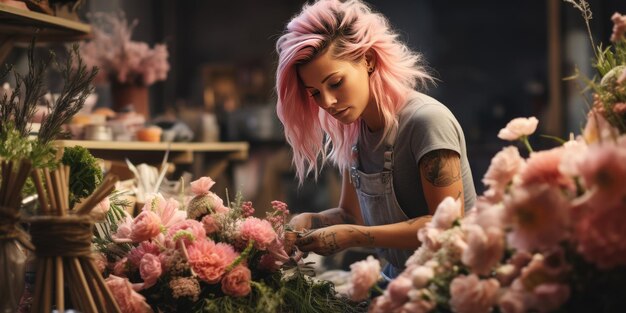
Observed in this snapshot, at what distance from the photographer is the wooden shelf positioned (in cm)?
218

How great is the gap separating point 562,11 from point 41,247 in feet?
15.5

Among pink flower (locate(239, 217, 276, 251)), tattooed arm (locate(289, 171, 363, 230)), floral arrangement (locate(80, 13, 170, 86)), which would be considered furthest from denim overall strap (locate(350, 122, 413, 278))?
floral arrangement (locate(80, 13, 170, 86))

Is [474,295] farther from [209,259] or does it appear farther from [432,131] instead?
[432,131]

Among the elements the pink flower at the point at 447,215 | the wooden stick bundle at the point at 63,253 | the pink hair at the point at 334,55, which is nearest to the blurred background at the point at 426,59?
the pink hair at the point at 334,55

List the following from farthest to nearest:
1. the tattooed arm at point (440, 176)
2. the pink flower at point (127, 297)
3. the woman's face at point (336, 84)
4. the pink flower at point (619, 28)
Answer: the woman's face at point (336, 84) → the tattooed arm at point (440, 176) → the pink flower at point (127, 297) → the pink flower at point (619, 28)

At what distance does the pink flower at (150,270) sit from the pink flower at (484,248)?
0.75 m

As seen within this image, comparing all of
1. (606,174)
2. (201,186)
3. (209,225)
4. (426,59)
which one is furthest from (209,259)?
(426,59)

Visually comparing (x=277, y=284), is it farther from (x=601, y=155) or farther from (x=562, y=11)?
(x=562, y=11)

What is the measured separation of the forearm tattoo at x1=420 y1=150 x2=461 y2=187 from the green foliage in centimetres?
81

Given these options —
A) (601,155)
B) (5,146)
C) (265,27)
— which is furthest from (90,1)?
(601,155)

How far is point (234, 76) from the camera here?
22.7 feet

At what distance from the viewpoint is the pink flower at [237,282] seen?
1702 mm

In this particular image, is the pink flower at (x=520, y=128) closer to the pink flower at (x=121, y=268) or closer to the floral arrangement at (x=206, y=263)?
the floral arrangement at (x=206, y=263)

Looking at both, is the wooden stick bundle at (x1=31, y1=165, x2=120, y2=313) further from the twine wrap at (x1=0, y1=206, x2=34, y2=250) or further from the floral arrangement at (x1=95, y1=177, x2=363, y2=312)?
the floral arrangement at (x1=95, y1=177, x2=363, y2=312)
